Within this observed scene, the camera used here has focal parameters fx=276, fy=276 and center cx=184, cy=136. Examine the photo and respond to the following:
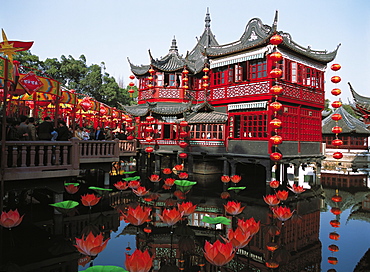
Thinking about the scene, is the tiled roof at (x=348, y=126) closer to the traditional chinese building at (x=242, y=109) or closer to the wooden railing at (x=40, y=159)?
the traditional chinese building at (x=242, y=109)

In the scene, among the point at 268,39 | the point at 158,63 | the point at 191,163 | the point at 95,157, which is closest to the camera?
the point at 95,157

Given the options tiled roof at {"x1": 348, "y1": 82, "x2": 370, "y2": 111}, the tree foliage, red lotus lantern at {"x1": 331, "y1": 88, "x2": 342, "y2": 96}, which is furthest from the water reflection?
the tree foliage

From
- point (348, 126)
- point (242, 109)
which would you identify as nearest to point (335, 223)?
point (242, 109)

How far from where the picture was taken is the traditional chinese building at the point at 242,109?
46.1ft

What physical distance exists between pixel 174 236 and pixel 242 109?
9.94 meters

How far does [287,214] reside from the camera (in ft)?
20.5

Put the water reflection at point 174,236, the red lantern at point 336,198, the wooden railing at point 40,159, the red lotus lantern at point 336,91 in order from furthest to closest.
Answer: the red lotus lantern at point 336,91
the red lantern at point 336,198
the wooden railing at point 40,159
the water reflection at point 174,236

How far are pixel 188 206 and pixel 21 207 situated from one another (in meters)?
6.03

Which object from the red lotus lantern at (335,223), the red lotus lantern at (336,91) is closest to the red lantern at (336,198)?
the red lotus lantern at (335,223)

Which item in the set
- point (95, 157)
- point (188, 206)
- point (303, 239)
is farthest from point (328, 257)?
point (95, 157)

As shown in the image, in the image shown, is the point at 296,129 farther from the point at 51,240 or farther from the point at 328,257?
the point at 51,240

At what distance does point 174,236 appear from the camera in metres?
6.67

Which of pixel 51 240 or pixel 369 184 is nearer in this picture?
pixel 51 240

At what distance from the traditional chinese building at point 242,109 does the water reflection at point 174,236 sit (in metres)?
4.20
